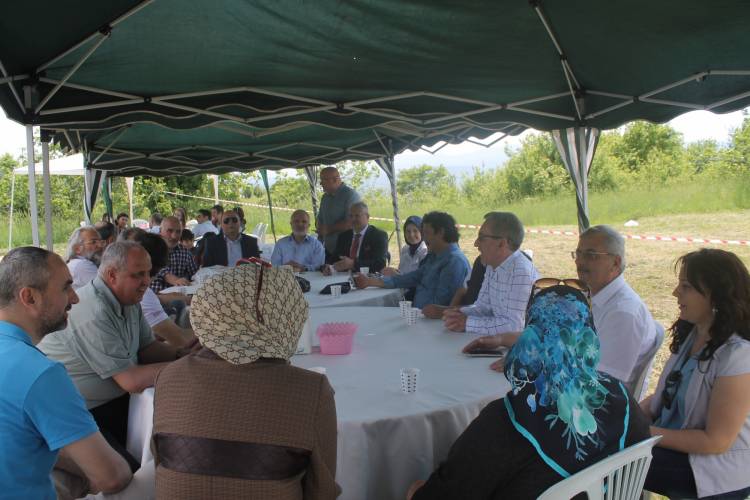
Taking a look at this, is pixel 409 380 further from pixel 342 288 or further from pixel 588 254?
pixel 342 288

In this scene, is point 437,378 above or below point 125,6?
below

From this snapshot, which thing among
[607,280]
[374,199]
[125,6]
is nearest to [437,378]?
[607,280]

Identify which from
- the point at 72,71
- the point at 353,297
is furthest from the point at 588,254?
the point at 72,71

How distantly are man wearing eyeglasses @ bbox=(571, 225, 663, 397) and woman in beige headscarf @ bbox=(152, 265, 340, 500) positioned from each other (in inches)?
57.2

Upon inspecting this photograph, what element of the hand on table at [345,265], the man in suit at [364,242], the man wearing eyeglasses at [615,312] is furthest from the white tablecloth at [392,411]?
the man in suit at [364,242]

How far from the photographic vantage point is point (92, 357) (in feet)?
7.04

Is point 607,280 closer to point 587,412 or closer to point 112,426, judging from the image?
point 587,412

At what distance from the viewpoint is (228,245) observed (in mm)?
6453

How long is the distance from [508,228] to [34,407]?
89.5 inches

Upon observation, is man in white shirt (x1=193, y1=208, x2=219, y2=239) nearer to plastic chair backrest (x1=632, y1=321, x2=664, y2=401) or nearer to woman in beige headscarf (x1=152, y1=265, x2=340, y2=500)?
plastic chair backrest (x1=632, y1=321, x2=664, y2=401)

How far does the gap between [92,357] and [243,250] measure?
439 centimetres

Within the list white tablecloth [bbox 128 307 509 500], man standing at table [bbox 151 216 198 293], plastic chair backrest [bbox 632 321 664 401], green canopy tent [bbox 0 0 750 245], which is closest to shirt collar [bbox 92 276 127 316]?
white tablecloth [bbox 128 307 509 500]

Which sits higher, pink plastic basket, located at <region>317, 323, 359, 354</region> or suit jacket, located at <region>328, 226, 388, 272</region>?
suit jacket, located at <region>328, 226, 388, 272</region>

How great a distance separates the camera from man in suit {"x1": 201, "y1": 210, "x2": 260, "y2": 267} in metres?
6.36
